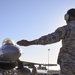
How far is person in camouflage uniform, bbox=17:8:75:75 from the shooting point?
4309 millimetres

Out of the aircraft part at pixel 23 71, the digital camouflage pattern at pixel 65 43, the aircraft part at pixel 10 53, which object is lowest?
the aircraft part at pixel 23 71

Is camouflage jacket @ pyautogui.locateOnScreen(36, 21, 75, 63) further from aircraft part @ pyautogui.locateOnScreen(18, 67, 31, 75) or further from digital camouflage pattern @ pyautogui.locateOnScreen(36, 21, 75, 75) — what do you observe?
aircraft part @ pyautogui.locateOnScreen(18, 67, 31, 75)

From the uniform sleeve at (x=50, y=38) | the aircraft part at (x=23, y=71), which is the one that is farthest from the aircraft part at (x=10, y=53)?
the uniform sleeve at (x=50, y=38)

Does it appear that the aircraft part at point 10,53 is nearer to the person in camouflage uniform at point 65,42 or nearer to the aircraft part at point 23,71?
the aircraft part at point 23,71

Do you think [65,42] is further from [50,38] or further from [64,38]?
[50,38]

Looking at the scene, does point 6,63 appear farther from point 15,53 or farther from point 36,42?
point 36,42

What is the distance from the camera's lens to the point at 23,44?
4324mm

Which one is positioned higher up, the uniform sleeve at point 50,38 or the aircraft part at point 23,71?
the uniform sleeve at point 50,38

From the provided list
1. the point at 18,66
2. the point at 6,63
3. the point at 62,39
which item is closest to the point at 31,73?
the point at 18,66

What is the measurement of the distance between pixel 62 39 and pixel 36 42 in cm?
53

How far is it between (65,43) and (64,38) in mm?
92

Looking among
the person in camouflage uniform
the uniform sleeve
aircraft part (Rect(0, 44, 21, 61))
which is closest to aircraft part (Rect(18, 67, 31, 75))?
aircraft part (Rect(0, 44, 21, 61))

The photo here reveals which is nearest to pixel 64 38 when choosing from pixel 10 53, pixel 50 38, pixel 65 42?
pixel 65 42

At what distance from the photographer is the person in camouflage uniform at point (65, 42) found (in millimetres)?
4309
